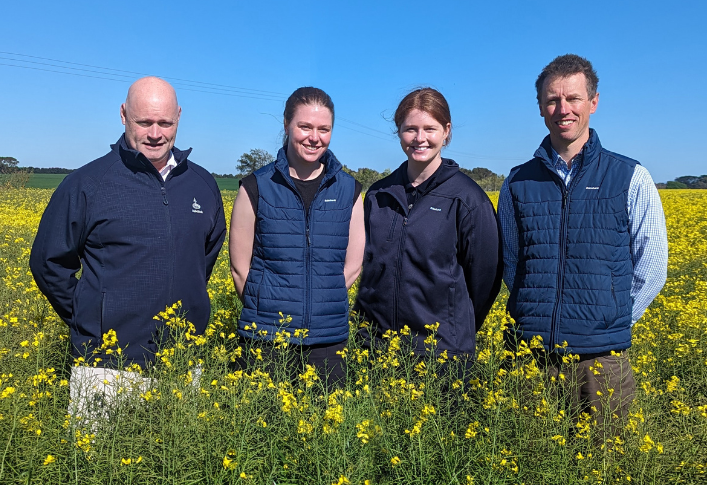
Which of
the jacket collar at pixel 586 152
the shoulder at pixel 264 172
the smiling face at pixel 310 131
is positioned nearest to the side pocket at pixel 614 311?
the jacket collar at pixel 586 152

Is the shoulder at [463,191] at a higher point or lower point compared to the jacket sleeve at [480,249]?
higher

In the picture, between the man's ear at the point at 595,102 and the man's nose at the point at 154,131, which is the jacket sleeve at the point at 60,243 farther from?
the man's ear at the point at 595,102

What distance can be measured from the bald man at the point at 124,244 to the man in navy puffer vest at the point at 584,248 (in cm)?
198

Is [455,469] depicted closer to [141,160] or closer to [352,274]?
[352,274]

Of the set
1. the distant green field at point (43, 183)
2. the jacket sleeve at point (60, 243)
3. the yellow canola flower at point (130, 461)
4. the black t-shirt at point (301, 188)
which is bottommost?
the yellow canola flower at point (130, 461)

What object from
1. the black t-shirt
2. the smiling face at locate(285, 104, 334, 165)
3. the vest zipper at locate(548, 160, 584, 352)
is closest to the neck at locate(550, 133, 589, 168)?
the vest zipper at locate(548, 160, 584, 352)

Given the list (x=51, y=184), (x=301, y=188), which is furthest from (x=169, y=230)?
(x=51, y=184)

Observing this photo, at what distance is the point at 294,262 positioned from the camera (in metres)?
3.21

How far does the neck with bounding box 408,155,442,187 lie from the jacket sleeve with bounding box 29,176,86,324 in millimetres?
1901

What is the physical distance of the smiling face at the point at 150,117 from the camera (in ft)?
9.71

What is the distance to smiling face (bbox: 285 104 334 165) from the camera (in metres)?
3.19

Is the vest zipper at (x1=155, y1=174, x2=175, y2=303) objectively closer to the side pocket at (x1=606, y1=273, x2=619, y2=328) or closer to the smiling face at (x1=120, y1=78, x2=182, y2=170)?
the smiling face at (x1=120, y1=78, x2=182, y2=170)

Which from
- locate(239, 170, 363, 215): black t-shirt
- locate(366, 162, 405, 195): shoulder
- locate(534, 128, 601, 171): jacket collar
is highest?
locate(534, 128, 601, 171): jacket collar

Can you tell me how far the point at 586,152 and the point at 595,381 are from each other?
4.15 feet
